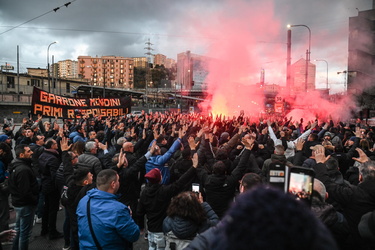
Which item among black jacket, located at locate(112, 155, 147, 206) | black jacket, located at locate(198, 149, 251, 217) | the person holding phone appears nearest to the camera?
the person holding phone

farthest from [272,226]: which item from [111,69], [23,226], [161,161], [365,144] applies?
[111,69]

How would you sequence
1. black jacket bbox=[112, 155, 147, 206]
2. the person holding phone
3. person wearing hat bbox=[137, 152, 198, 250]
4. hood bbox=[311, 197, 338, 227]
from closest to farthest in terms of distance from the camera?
hood bbox=[311, 197, 338, 227]
the person holding phone
person wearing hat bbox=[137, 152, 198, 250]
black jacket bbox=[112, 155, 147, 206]

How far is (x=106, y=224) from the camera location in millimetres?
2738

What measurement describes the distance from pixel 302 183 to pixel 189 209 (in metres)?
1.10

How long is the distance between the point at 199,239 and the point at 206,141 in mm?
4323

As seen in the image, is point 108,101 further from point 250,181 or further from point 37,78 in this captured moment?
point 37,78

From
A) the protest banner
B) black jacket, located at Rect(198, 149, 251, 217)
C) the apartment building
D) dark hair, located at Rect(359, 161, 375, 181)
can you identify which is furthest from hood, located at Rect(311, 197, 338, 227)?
the apartment building

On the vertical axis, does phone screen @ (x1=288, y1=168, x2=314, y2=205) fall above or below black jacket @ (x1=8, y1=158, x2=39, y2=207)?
above

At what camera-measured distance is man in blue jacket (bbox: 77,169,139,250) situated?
9.03ft

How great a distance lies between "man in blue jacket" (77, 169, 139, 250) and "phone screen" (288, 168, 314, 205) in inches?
67.5

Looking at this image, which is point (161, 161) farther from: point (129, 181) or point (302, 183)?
point (302, 183)

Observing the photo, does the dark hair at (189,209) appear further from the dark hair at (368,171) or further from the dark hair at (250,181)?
the dark hair at (368,171)

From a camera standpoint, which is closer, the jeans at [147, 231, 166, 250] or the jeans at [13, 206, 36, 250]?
the jeans at [147, 231, 166, 250]

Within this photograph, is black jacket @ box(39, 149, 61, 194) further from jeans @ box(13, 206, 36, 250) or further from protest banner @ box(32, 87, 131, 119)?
protest banner @ box(32, 87, 131, 119)
